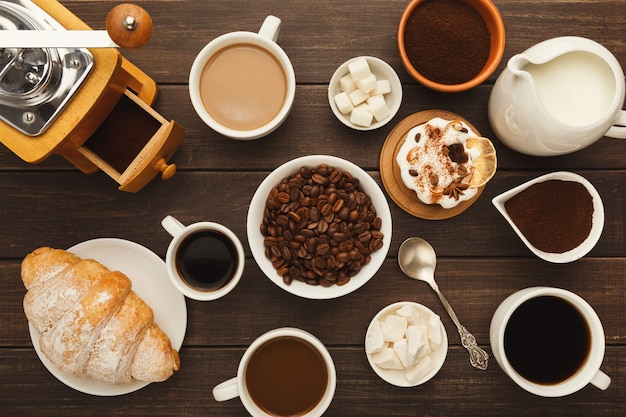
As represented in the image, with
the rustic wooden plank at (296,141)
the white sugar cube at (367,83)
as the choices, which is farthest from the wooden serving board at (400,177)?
the white sugar cube at (367,83)

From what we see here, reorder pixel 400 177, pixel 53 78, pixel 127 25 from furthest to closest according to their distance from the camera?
1. pixel 400 177
2. pixel 53 78
3. pixel 127 25

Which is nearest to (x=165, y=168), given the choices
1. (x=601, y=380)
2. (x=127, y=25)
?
(x=127, y=25)

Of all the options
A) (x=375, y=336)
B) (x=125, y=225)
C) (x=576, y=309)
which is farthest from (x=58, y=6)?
(x=576, y=309)

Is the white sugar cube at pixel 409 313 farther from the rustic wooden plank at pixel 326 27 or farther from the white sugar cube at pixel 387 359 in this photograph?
the rustic wooden plank at pixel 326 27

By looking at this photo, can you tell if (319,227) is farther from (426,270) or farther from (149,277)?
(149,277)

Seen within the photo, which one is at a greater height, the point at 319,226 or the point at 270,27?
the point at 270,27

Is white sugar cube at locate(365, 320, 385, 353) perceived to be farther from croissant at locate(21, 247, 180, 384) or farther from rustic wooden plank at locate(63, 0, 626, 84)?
rustic wooden plank at locate(63, 0, 626, 84)
